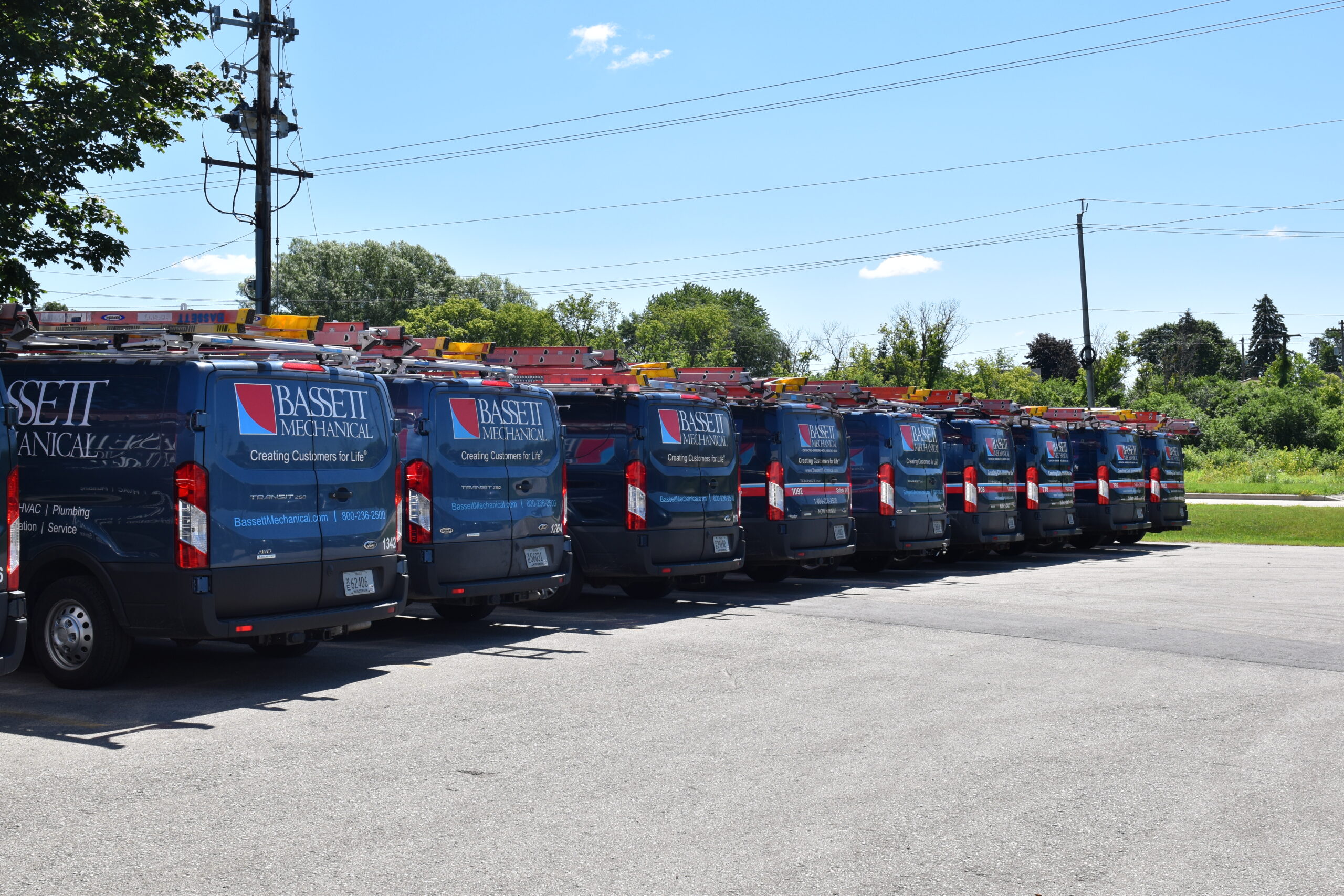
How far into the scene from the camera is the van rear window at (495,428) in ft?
34.0

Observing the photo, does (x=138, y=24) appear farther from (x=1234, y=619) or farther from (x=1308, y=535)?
(x=1308, y=535)

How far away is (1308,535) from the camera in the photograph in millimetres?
27031

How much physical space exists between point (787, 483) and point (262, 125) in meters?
11.6

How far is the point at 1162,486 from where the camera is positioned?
994 inches

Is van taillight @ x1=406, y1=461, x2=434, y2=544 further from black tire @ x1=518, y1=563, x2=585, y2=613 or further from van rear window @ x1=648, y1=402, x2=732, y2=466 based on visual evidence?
van rear window @ x1=648, y1=402, x2=732, y2=466

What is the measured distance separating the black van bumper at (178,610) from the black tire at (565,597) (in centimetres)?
448

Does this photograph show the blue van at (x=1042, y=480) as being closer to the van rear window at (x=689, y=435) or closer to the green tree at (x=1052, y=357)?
the van rear window at (x=689, y=435)

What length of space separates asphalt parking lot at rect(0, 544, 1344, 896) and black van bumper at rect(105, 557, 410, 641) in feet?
1.50

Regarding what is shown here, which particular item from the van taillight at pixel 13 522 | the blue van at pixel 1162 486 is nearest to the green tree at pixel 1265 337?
the blue van at pixel 1162 486

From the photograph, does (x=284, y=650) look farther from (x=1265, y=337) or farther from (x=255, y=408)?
(x=1265, y=337)

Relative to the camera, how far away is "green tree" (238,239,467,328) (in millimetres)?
76062

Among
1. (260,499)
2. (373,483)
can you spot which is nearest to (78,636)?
(260,499)

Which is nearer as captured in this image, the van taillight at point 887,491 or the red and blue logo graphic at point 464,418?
the red and blue logo graphic at point 464,418

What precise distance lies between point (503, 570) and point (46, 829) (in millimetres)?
5680
